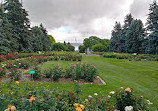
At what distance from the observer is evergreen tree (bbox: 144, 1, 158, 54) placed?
770 inches

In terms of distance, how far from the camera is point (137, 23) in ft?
82.3

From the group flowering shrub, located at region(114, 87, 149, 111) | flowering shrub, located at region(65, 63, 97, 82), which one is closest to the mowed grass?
flowering shrub, located at region(65, 63, 97, 82)

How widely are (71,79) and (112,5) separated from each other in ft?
22.4

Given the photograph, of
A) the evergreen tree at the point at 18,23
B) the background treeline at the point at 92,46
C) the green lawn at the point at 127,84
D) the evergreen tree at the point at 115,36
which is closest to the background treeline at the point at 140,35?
Answer: the evergreen tree at the point at 115,36

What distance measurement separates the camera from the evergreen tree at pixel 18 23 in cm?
1631

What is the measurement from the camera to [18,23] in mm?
17406

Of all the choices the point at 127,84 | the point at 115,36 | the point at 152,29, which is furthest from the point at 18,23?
the point at 115,36

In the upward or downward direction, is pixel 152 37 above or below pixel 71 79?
above

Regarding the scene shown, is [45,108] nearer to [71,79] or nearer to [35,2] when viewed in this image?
[71,79]

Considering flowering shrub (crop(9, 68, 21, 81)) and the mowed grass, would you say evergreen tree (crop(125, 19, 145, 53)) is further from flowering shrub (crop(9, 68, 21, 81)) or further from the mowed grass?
flowering shrub (crop(9, 68, 21, 81))

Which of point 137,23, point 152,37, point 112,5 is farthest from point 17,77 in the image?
point 137,23

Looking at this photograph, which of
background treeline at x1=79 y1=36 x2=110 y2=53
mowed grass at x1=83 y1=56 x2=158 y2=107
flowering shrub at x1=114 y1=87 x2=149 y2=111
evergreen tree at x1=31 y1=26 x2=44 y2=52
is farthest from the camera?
background treeline at x1=79 y1=36 x2=110 y2=53

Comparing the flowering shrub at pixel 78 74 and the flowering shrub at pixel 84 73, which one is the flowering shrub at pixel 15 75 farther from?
the flowering shrub at pixel 84 73

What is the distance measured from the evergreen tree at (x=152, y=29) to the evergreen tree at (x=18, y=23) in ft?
76.8
